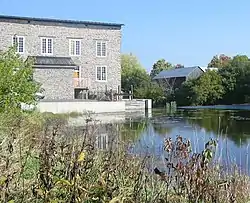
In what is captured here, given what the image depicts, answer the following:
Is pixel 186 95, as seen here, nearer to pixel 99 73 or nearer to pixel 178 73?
pixel 99 73

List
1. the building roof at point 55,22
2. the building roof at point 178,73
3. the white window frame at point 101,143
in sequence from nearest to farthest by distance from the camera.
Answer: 1. the white window frame at point 101,143
2. the building roof at point 55,22
3. the building roof at point 178,73

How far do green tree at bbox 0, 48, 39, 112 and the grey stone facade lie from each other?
1875cm

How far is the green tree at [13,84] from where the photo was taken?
39.7 ft

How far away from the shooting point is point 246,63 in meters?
47.8

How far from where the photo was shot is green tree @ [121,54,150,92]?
170ft

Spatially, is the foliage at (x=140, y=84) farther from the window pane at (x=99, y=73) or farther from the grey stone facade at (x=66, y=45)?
the window pane at (x=99, y=73)

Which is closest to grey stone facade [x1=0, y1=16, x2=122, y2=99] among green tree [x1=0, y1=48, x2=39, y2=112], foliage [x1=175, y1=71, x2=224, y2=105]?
foliage [x1=175, y1=71, x2=224, y2=105]

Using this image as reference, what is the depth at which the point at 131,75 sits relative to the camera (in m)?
55.0

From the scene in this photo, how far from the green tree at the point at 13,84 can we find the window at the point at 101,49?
889 inches

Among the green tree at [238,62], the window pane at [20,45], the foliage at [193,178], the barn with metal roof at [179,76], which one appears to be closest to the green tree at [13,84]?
the foliage at [193,178]

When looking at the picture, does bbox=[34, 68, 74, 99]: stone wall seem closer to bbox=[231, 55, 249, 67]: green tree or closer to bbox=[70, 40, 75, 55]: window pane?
bbox=[70, 40, 75, 55]: window pane

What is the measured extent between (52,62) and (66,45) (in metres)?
3.25

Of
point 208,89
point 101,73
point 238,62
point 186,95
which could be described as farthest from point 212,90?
point 101,73

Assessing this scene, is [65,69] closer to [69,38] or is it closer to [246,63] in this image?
[69,38]
